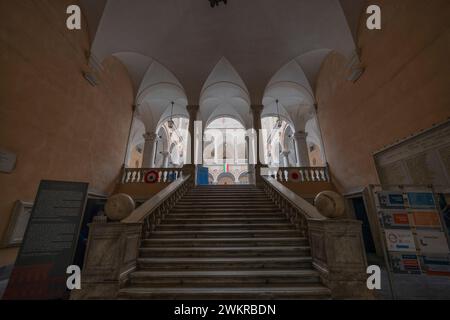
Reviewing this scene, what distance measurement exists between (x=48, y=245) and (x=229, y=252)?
2.84 metres

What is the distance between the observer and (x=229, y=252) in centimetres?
320

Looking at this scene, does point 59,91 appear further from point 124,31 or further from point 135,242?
point 135,242

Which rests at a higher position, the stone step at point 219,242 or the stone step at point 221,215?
the stone step at point 221,215

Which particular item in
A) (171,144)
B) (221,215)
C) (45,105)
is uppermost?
(171,144)

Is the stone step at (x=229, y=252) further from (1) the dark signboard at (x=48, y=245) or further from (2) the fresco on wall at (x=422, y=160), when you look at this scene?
(2) the fresco on wall at (x=422, y=160)

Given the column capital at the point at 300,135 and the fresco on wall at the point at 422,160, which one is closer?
the fresco on wall at the point at 422,160

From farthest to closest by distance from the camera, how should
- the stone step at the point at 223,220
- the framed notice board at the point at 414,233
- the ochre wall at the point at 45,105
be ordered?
the stone step at the point at 223,220 → the ochre wall at the point at 45,105 → the framed notice board at the point at 414,233

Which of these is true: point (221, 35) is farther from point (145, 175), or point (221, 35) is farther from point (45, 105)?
point (145, 175)

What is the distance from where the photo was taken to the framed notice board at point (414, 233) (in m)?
2.54

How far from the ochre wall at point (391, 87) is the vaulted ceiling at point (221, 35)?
123cm

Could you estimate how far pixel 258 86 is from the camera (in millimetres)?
9164

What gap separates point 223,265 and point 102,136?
658cm

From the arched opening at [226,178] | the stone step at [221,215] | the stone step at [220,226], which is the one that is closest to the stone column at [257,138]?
the stone step at [221,215]

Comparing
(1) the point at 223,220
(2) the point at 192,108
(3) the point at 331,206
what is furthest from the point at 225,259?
(2) the point at 192,108
